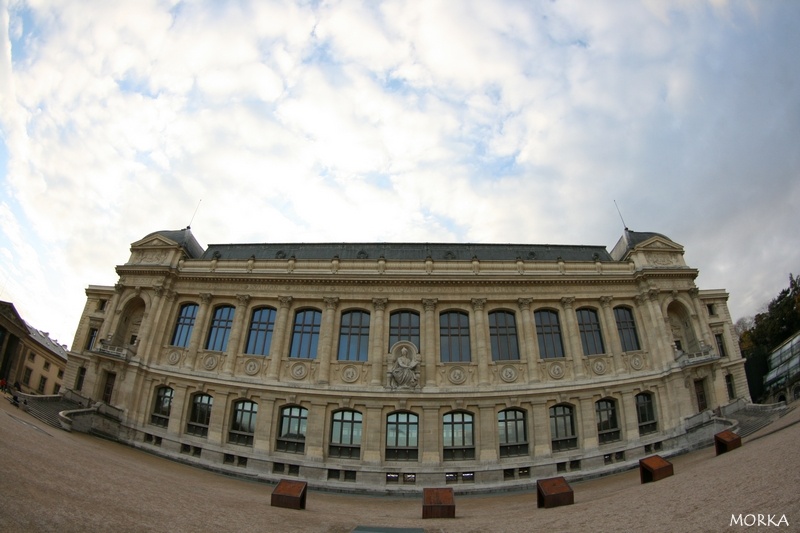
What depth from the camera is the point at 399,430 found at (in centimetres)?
2939

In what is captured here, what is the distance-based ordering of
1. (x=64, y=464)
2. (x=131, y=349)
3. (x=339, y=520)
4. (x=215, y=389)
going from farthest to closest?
(x=131, y=349)
(x=215, y=389)
(x=339, y=520)
(x=64, y=464)

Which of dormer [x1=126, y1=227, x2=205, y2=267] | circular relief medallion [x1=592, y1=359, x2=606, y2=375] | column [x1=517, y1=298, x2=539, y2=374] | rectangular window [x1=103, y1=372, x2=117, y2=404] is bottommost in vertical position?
rectangular window [x1=103, y1=372, x2=117, y2=404]

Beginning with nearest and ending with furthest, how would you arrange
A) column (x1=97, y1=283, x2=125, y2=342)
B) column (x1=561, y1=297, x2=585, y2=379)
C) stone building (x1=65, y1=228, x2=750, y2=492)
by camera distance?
stone building (x1=65, y1=228, x2=750, y2=492)
column (x1=561, y1=297, x2=585, y2=379)
column (x1=97, y1=283, x2=125, y2=342)

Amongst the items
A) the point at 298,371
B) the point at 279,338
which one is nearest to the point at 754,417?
the point at 298,371

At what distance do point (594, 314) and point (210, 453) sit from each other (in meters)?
31.8

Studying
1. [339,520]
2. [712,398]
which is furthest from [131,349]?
[712,398]

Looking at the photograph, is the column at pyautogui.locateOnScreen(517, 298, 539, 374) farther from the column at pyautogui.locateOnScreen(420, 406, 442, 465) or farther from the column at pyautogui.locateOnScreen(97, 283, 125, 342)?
the column at pyautogui.locateOnScreen(97, 283, 125, 342)

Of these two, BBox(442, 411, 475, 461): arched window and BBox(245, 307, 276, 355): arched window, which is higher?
BBox(245, 307, 276, 355): arched window

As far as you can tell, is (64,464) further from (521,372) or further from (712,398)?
(712,398)

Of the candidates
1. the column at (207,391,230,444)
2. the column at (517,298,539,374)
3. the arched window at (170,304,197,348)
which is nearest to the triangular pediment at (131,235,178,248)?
the arched window at (170,304,197,348)

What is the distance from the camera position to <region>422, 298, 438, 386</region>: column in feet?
100.0

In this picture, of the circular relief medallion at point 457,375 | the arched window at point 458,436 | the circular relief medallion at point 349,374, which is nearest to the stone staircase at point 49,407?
the circular relief medallion at point 349,374

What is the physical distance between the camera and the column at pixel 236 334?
3180 centimetres

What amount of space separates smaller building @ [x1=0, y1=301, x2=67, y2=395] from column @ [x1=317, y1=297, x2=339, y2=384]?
99.7ft
